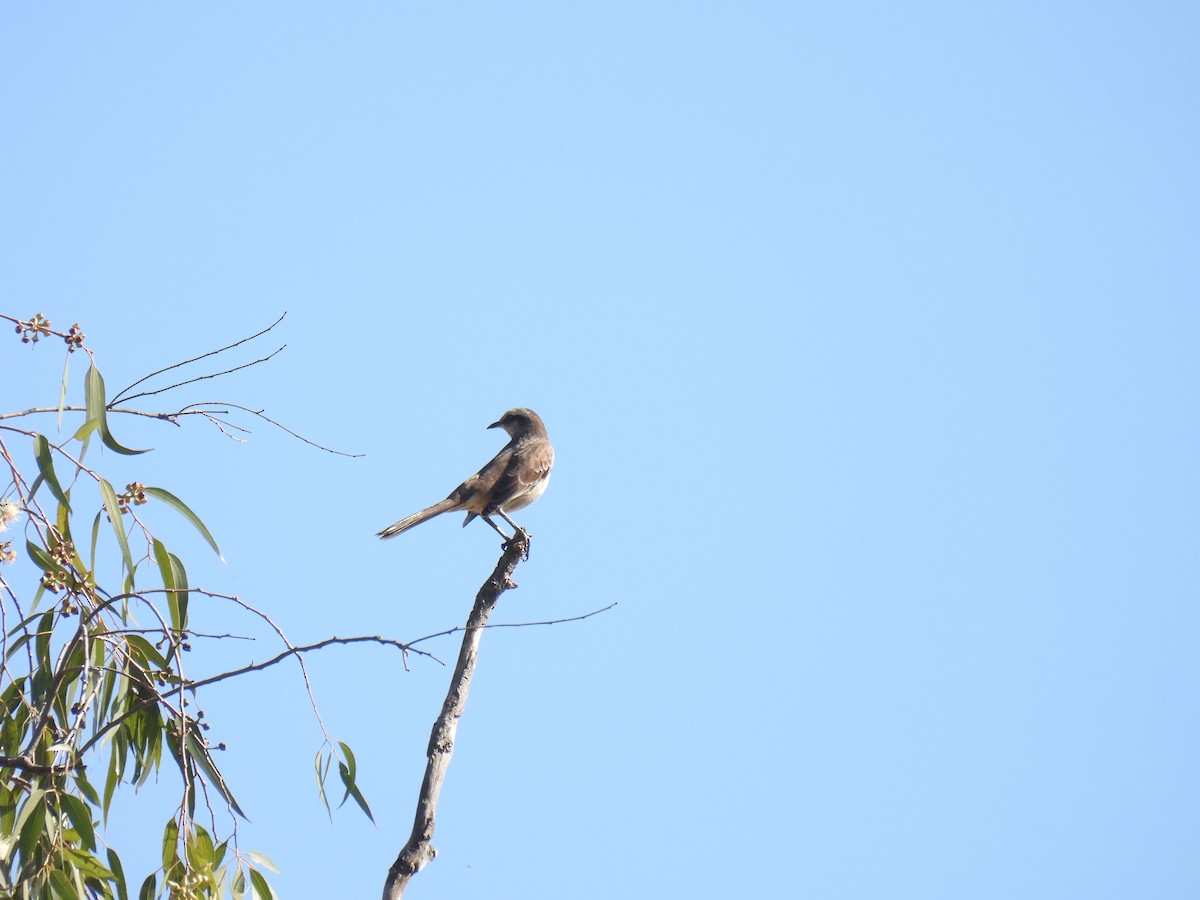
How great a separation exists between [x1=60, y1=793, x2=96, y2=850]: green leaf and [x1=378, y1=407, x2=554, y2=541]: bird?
4201 mm

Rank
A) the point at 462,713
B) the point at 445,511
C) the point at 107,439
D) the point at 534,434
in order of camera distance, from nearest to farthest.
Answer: the point at 107,439, the point at 462,713, the point at 445,511, the point at 534,434

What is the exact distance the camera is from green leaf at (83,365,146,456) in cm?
378

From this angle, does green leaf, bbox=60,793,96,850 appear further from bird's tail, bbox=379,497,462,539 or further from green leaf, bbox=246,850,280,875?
bird's tail, bbox=379,497,462,539

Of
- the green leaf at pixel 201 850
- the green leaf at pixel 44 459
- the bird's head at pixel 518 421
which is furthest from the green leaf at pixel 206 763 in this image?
the bird's head at pixel 518 421

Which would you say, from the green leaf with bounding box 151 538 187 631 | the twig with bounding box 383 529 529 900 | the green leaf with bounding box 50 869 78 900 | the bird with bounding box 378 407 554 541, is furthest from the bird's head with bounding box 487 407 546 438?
the green leaf with bounding box 50 869 78 900

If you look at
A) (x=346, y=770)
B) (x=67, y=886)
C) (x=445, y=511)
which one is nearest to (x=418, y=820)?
(x=346, y=770)

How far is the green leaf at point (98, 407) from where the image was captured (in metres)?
3.78

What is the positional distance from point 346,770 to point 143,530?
1.04m

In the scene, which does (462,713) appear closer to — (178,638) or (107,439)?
(178,638)

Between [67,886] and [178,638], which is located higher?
[178,638]

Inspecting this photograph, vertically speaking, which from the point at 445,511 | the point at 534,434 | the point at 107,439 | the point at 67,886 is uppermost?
the point at 534,434

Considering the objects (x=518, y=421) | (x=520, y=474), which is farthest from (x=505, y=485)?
(x=518, y=421)

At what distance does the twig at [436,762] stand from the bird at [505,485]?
11.4 ft

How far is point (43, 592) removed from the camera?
3896mm
